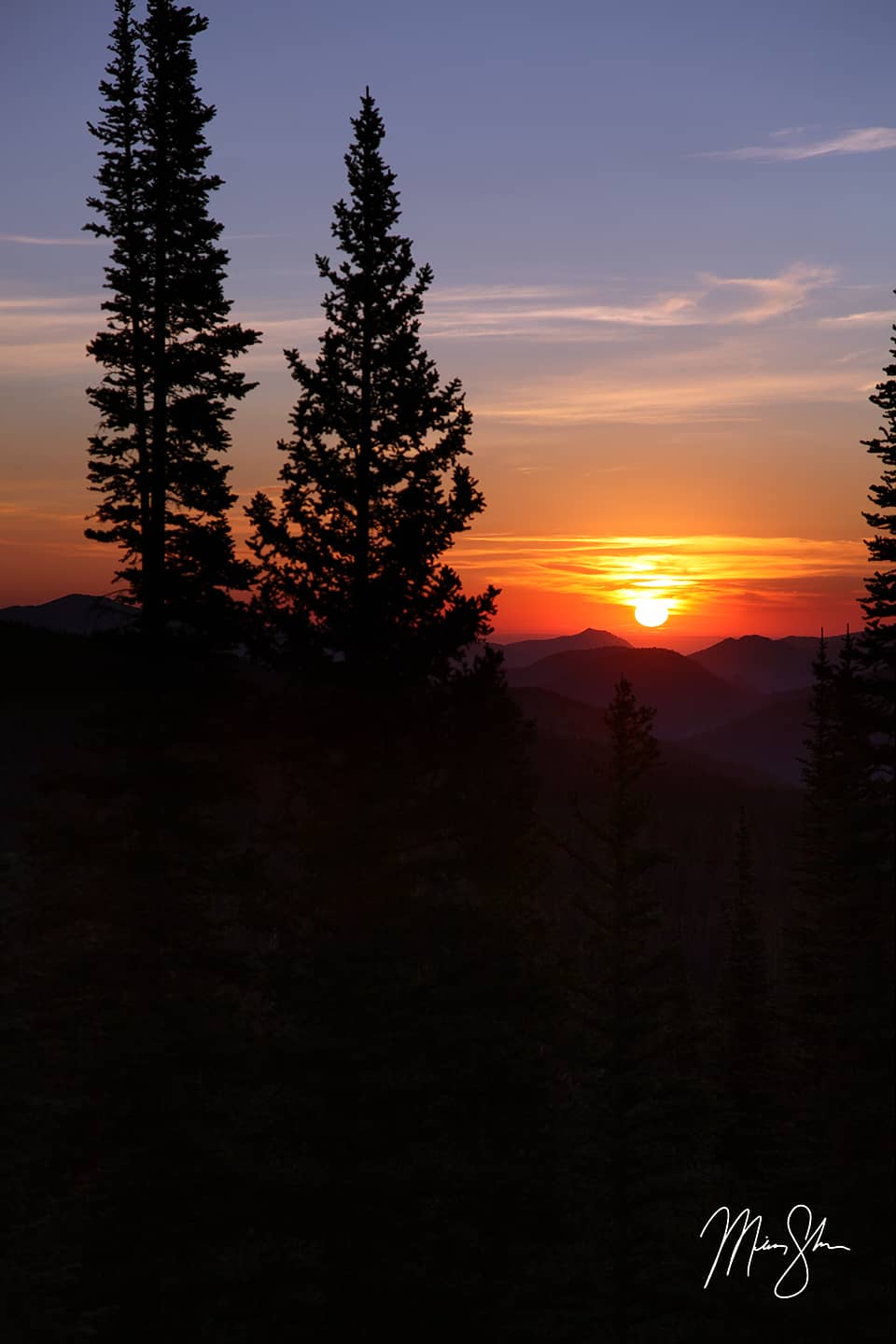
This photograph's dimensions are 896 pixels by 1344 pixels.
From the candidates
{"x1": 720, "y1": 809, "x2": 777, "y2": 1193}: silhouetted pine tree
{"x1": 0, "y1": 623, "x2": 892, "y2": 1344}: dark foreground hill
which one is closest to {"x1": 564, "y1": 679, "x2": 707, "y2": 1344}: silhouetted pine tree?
{"x1": 0, "y1": 623, "x2": 892, "y2": 1344}: dark foreground hill

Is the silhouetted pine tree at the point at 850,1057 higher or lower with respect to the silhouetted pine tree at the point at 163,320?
lower

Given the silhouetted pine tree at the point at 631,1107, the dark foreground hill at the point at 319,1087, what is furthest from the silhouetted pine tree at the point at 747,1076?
the silhouetted pine tree at the point at 631,1107

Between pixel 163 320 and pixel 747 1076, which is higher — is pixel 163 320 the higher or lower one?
the higher one

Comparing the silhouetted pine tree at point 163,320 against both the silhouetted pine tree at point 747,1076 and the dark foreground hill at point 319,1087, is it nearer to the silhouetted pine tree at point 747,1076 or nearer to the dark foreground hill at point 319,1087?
the dark foreground hill at point 319,1087

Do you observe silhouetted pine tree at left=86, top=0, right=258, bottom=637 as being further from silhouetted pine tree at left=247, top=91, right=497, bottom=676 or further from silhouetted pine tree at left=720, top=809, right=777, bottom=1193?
silhouetted pine tree at left=720, top=809, right=777, bottom=1193

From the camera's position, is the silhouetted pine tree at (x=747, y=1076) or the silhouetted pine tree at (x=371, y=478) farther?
the silhouetted pine tree at (x=747, y=1076)

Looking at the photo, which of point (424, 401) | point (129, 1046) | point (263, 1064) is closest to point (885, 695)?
point (424, 401)
